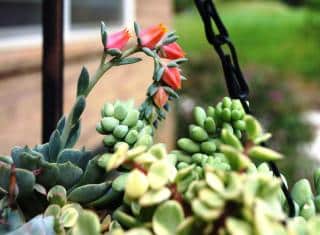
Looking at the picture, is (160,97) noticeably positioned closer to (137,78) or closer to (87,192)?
(87,192)

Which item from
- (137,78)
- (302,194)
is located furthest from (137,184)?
(137,78)

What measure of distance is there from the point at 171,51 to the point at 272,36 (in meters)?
15.8

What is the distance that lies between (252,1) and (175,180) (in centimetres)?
1876

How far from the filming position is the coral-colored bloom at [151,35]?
2.68 feet

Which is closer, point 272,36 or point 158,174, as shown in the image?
point 158,174

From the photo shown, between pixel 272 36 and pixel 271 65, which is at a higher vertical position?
pixel 272 36

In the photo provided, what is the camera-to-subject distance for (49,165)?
74 cm

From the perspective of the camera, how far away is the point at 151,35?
2.69ft

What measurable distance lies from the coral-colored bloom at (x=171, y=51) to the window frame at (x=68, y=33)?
8.50 ft

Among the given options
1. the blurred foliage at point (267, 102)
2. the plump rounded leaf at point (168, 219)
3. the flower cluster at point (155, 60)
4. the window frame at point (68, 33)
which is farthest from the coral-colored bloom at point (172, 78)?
the blurred foliage at point (267, 102)

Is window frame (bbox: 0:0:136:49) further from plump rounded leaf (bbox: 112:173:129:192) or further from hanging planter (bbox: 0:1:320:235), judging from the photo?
plump rounded leaf (bbox: 112:173:129:192)

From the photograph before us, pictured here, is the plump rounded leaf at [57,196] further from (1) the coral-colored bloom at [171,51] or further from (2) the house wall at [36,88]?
(2) the house wall at [36,88]

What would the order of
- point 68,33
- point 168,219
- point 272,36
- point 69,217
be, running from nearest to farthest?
point 168,219 → point 69,217 → point 68,33 → point 272,36

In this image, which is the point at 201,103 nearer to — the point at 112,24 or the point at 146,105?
the point at 112,24
